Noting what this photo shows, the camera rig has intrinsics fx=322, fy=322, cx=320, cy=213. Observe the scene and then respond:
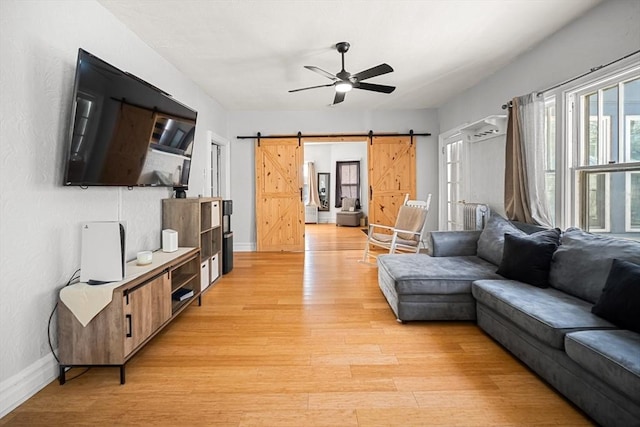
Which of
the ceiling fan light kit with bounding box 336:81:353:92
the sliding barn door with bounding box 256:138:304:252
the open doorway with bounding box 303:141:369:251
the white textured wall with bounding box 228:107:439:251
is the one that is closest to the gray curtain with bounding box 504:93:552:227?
the ceiling fan light kit with bounding box 336:81:353:92

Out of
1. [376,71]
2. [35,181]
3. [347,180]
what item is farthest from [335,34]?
[347,180]

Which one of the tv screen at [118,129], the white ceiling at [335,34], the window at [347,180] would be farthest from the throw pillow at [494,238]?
the window at [347,180]

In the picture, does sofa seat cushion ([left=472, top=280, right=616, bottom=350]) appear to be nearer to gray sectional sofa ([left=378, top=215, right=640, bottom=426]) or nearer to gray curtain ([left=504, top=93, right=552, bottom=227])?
gray sectional sofa ([left=378, top=215, right=640, bottom=426])

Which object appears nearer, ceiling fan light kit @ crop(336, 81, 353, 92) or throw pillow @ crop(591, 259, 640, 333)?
throw pillow @ crop(591, 259, 640, 333)

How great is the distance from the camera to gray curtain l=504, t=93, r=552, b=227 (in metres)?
3.16

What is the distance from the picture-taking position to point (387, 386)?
1.91 meters

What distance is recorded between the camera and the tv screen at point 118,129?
79.8 inches

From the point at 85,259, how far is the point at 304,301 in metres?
2.00

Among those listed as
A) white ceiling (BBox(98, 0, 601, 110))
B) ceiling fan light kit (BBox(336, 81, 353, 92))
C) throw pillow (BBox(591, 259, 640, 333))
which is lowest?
throw pillow (BBox(591, 259, 640, 333))

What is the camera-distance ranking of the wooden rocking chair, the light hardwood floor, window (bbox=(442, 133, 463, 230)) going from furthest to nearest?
window (bbox=(442, 133, 463, 230))
the wooden rocking chair
the light hardwood floor

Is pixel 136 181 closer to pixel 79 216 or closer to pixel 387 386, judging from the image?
pixel 79 216

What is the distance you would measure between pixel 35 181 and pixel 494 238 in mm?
3725

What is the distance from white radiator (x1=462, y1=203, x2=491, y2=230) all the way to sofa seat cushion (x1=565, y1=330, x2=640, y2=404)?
236 centimetres

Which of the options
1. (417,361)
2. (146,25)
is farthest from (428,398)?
(146,25)
